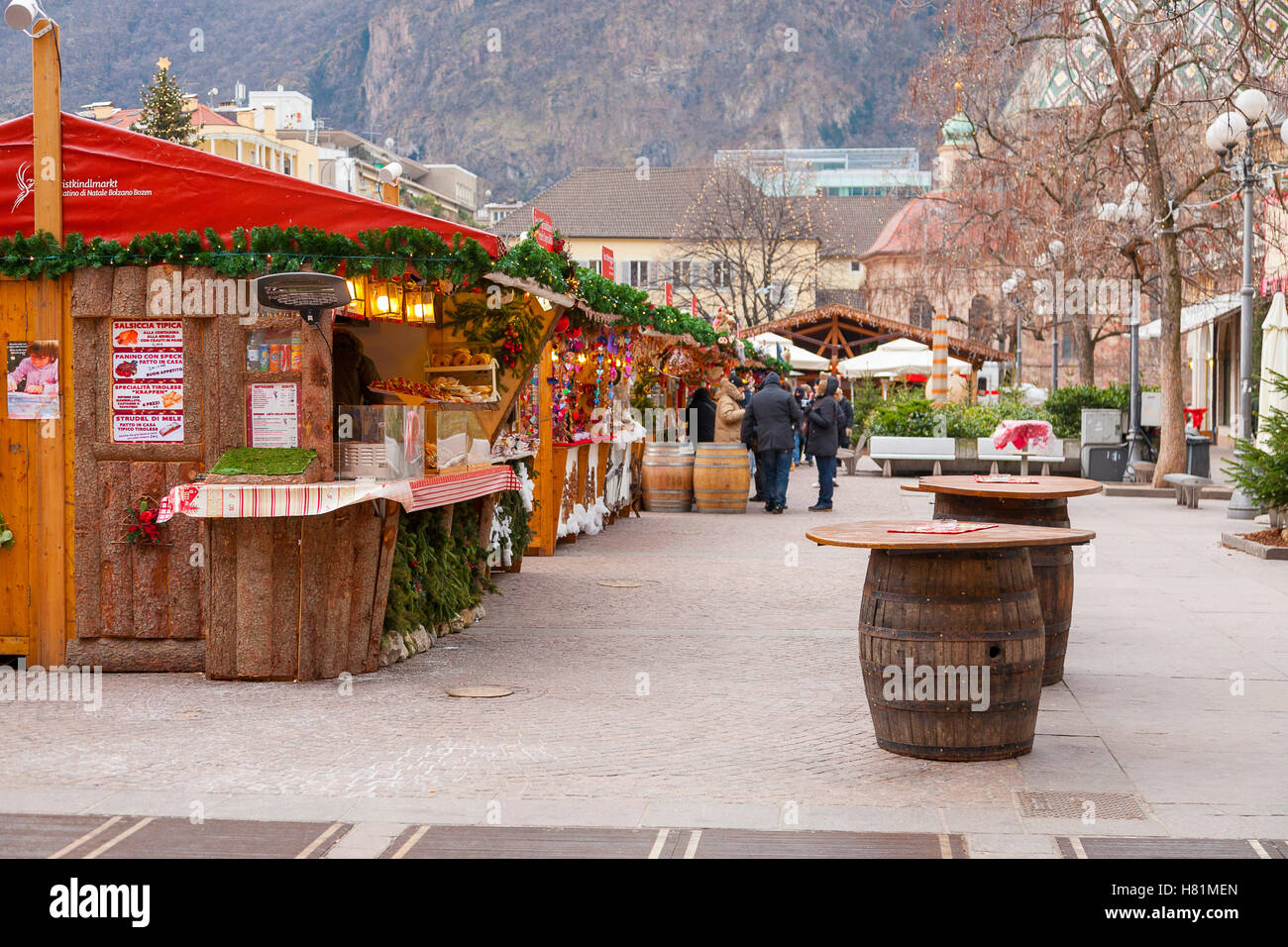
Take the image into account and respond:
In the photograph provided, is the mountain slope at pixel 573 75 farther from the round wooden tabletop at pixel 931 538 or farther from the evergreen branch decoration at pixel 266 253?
the round wooden tabletop at pixel 931 538

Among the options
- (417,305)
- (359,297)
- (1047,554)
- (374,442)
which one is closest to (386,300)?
(359,297)

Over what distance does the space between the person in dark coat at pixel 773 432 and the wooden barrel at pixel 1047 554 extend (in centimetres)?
1049

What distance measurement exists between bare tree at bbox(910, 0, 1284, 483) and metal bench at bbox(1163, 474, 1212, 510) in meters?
1.77

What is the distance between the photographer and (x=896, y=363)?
120 ft

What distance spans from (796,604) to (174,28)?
644ft

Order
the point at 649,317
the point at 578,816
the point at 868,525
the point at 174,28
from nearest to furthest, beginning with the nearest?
the point at 578,816 < the point at 868,525 < the point at 649,317 < the point at 174,28

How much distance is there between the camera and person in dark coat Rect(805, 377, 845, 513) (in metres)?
19.4

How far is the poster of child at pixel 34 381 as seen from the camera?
8.23m

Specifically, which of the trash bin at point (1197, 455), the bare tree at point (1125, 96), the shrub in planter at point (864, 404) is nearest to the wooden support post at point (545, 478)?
the bare tree at point (1125, 96)

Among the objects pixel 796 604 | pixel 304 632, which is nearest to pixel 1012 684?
pixel 304 632

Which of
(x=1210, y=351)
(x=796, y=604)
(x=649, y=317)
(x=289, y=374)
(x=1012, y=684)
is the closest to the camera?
(x=1012, y=684)

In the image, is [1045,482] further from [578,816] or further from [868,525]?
[578,816]

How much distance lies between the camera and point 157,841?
16.5 feet

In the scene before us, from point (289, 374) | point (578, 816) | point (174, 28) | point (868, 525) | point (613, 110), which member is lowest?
point (578, 816)
